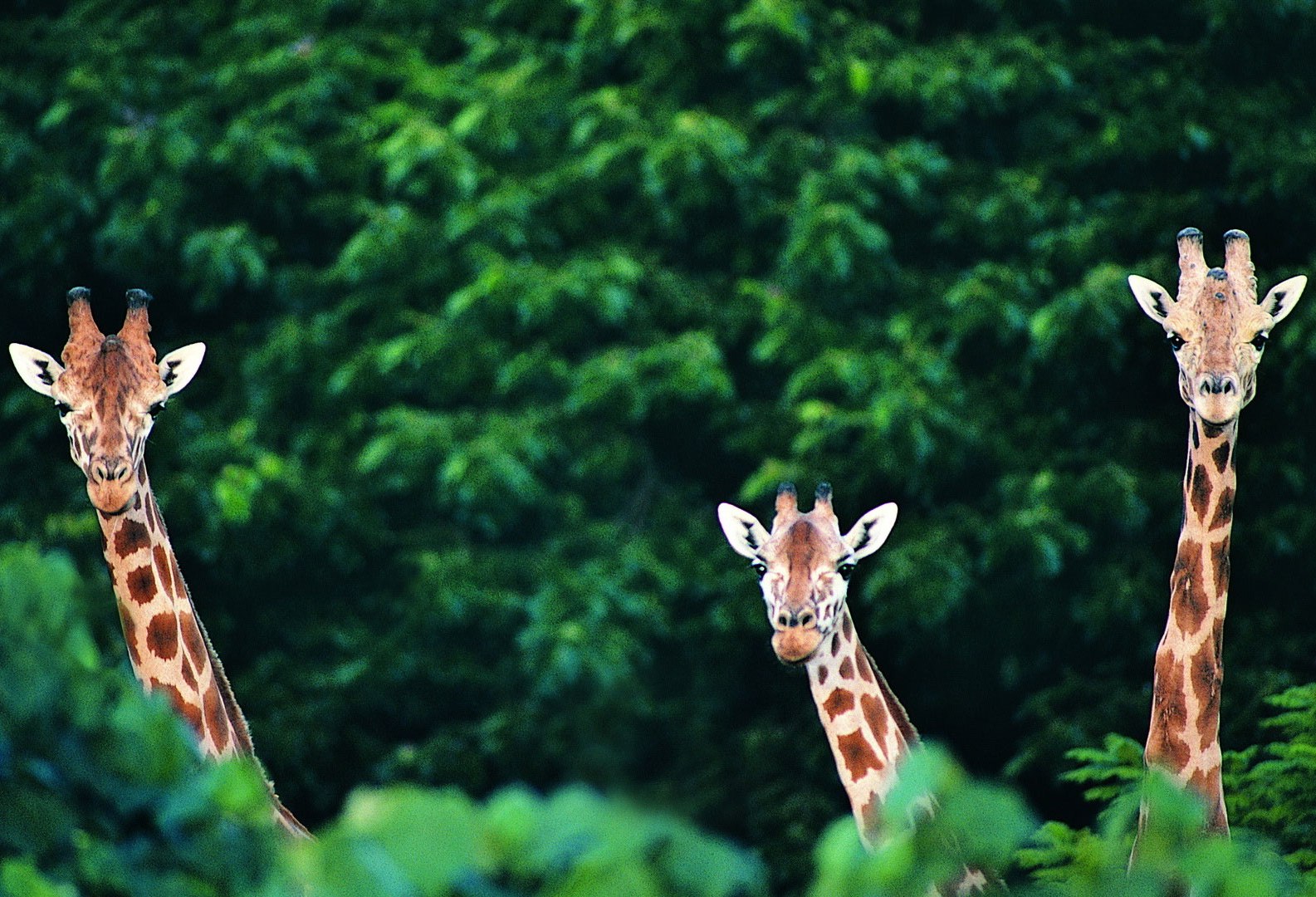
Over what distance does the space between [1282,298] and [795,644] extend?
1.38m

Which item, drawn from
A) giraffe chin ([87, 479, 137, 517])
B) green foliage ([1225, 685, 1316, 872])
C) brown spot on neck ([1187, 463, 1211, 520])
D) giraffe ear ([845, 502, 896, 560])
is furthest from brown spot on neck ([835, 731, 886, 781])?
giraffe chin ([87, 479, 137, 517])

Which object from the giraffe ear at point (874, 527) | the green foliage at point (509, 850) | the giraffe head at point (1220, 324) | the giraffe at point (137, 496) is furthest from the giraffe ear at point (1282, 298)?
the green foliage at point (509, 850)

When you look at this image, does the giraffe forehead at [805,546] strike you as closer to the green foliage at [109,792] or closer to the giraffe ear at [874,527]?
the giraffe ear at [874,527]

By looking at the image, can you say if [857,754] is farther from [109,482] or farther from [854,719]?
[109,482]

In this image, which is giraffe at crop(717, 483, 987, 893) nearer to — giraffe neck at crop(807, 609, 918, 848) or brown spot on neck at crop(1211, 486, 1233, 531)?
giraffe neck at crop(807, 609, 918, 848)

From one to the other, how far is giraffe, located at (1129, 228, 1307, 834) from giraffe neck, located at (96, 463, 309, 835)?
2.12m

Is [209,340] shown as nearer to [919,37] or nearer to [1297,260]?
[919,37]

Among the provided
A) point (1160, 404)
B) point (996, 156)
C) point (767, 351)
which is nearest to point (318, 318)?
point (767, 351)

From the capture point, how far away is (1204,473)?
4.11 m

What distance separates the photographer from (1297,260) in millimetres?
8055

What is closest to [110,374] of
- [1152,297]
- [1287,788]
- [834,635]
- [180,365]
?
[180,365]

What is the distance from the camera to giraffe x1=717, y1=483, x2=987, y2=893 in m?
4.10

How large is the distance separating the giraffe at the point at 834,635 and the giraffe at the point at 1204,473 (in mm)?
596

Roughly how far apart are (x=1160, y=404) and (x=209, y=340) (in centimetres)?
479
